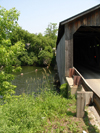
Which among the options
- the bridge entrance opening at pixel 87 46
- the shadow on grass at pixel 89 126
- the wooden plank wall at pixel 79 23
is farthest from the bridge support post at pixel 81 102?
the bridge entrance opening at pixel 87 46

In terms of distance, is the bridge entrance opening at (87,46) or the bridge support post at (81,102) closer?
the bridge support post at (81,102)

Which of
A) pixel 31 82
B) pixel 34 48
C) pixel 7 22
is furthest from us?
pixel 34 48

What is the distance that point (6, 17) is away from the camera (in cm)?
568

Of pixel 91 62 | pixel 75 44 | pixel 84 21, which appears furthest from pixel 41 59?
pixel 84 21

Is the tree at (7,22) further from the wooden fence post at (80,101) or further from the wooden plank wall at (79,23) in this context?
the wooden fence post at (80,101)

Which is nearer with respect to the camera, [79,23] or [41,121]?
[41,121]

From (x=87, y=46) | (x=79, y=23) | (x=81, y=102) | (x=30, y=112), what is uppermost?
(x=79, y=23)

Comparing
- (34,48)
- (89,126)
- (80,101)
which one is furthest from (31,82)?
(34,48)

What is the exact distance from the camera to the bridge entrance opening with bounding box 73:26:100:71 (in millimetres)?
11106

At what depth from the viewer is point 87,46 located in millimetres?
15352

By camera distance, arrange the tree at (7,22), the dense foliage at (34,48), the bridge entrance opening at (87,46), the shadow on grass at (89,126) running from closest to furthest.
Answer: the shadow on grass at (89,126) → the tree at (7,22) → the bridge entrance opening at (87,46) → the dense foliage at (34,48)

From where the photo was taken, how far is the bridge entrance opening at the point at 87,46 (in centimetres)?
1111

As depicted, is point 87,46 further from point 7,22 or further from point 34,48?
point 34,48

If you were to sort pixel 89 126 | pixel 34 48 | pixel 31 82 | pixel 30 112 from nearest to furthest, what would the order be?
pixel 89 126
pixel 30 112
pixel 31 82
pixel 34 48
